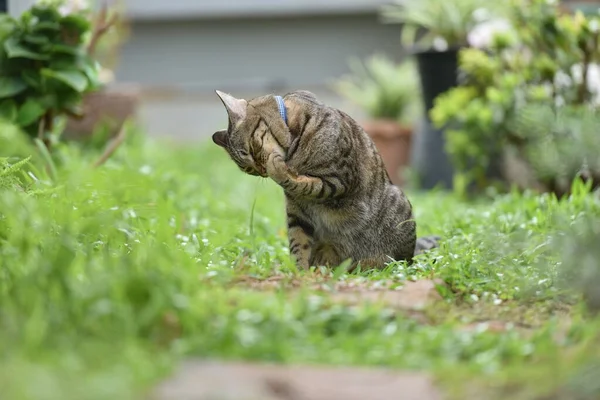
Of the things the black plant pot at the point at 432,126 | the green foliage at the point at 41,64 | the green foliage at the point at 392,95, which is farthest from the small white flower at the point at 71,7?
the green foliage at the point at 392,95

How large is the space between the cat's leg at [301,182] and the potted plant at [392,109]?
5422mm

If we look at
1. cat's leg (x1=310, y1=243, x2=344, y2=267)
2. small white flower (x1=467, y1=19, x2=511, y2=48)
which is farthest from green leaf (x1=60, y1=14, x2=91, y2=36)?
small white flower (x1=467, y1=19, x2=511, y2=48)

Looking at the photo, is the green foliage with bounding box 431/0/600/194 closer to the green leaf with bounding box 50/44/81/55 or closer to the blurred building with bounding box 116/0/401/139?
the green leaf with bounding box 50/44/81/55

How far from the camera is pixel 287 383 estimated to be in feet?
7.22

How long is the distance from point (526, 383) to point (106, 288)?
45.4 inches

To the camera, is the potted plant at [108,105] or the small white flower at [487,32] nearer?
the small white flower at [487,32]

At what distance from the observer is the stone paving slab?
2127 millimetres

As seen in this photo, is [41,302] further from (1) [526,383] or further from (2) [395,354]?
(1) [526,383]

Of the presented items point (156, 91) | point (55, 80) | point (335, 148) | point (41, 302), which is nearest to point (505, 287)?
point (335, 148)

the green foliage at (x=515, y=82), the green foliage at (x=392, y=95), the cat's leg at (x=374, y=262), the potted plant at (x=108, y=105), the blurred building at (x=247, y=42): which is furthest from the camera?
the blurred building at (x=247, y=42)

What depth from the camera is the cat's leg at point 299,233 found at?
13.4ft

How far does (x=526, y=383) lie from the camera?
2266mm

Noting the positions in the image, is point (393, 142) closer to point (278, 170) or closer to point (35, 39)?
point (35, 39)

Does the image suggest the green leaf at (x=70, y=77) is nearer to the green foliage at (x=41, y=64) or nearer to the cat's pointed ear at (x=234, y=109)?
the green foliage at (x=41, y=64)
